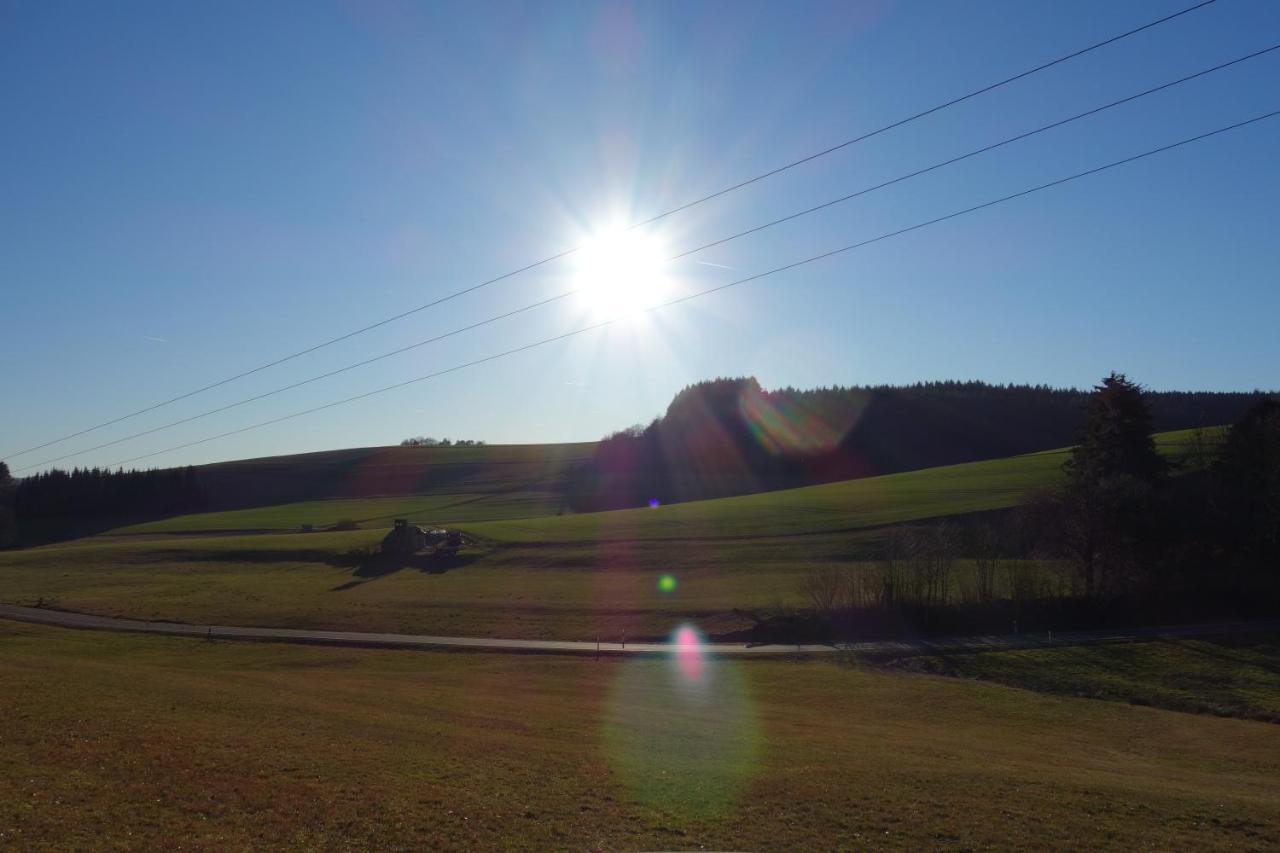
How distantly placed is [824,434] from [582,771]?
421 feet

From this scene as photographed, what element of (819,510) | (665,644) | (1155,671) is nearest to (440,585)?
(665,644)

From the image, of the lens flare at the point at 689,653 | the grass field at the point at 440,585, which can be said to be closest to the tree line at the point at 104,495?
the grass field at the point at 440,585

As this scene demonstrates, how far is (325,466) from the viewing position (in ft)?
531

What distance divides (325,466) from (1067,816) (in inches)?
6356

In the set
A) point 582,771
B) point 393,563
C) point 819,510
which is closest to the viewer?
point 582,771

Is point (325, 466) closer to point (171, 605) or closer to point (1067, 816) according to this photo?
point (171, 605)

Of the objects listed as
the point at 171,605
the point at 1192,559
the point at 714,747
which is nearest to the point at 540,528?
the point at 171,605

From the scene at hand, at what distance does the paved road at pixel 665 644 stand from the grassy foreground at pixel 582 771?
1068 centimetres

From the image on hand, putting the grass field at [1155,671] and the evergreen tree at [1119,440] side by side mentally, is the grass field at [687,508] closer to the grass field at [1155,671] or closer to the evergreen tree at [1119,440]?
the evergreen tree at [1119,440]

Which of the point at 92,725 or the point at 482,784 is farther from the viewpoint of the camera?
the point at 92,725

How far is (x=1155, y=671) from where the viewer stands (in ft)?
118

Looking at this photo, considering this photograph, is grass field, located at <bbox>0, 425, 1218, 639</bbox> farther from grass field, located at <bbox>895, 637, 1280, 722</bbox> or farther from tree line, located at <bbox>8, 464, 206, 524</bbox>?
tree line, located at <bbox>8, 464, 206, 524</bbox>

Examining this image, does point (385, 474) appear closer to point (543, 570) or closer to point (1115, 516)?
point (543, 570)

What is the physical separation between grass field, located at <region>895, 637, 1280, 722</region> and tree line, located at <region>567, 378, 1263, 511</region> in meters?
76.9
